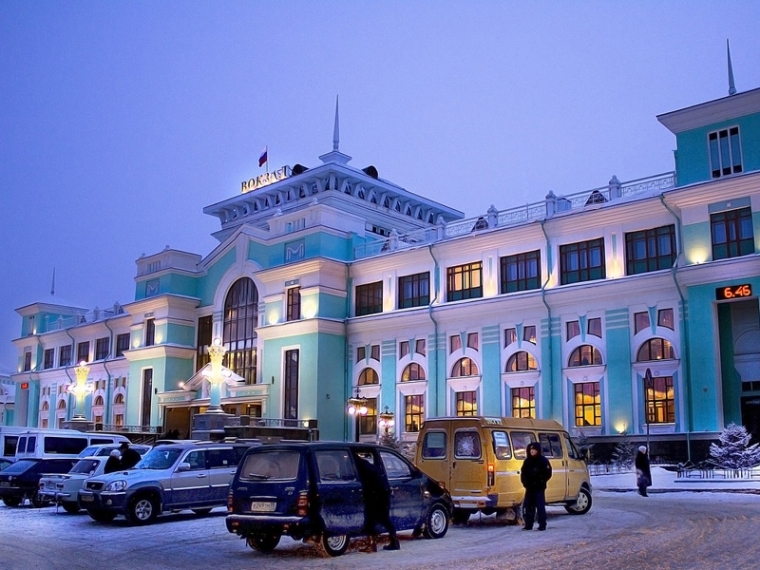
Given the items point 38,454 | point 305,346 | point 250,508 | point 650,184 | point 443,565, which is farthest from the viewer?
point 305,346

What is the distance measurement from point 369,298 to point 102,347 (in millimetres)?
26859

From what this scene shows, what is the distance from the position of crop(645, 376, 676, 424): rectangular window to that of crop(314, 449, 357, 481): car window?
22.3m

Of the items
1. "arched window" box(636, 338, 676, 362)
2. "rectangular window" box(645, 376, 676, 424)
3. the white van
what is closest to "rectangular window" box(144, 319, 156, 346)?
the white van

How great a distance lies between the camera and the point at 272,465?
13.5 metres

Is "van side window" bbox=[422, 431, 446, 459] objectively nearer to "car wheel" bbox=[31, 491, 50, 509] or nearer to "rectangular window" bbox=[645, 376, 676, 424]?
"car wheel" bbox=[31, 491, 50, 509]

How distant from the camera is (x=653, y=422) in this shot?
33312 mm

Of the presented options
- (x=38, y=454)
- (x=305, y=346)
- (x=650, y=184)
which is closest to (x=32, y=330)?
(x=305, y=346)

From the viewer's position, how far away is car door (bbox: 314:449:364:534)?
1290cm

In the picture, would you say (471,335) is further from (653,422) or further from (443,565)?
(443,565)

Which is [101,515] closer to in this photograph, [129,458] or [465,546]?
[129,458]

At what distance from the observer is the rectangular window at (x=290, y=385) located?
146 feet

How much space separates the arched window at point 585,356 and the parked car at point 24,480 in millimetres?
20878

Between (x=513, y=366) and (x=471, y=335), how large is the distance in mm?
2663

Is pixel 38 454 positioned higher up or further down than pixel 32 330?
further down
